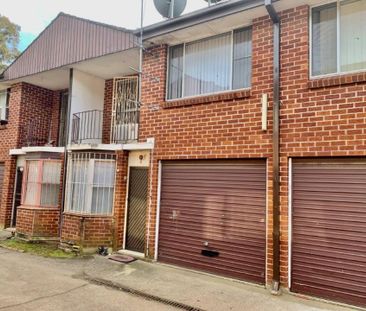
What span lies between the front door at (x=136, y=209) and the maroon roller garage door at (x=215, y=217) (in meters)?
0.84

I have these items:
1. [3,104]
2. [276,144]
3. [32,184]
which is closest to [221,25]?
[276,144]

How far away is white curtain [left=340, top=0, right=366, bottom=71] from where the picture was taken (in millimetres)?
6211

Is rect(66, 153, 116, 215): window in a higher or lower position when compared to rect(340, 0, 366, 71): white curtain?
lower

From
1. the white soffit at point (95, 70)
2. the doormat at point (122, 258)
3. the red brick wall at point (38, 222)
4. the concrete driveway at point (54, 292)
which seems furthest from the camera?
the red brick wall at point (38, 222)

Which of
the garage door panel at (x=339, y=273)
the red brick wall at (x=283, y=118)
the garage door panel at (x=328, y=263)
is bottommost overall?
the garage door panel at (x=339, y=273)

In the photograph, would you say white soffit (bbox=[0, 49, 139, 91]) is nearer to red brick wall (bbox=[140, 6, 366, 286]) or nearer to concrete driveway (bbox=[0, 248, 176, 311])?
red brick wall (bbox=[140, 6, 366, 286])

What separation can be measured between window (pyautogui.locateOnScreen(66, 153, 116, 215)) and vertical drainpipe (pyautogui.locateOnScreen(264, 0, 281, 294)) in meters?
4.69

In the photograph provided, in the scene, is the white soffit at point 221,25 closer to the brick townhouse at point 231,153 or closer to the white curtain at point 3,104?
the brick townhouse at point 231,153

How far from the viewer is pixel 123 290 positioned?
645 cm

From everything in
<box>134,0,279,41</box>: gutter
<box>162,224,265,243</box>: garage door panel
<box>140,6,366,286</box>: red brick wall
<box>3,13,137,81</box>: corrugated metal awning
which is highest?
<box>3,13,137,81</box>: corrugated metal awning

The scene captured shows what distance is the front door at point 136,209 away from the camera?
902cm

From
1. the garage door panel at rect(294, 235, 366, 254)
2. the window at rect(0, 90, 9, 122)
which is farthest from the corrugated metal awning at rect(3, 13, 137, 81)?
the garage door panel at rect(294, 235, 366, 254)

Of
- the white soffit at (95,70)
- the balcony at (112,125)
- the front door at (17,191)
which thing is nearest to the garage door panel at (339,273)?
the balcony at (112,125)

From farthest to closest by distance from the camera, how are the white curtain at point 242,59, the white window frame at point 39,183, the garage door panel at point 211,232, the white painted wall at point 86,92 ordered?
the white painted wall at point 86,92, the white window frame at point 39,183, the white curtain at point 242,59, the garage door panel at point 211,232
